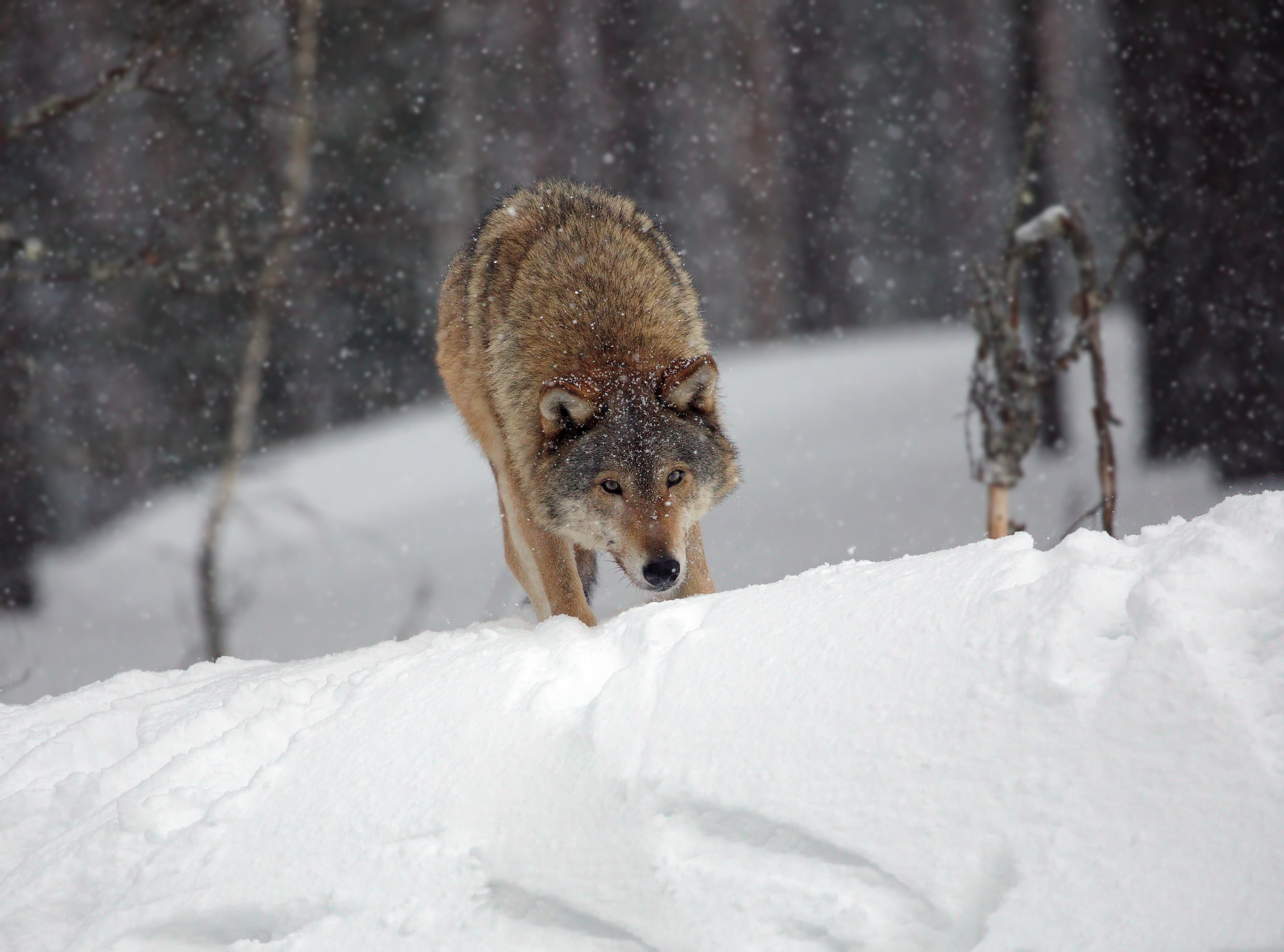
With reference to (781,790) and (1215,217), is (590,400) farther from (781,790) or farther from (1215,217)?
(1215,217)

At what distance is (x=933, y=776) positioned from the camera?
1.86 metres

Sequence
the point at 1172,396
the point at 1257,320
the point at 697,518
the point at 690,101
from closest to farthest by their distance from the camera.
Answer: the point at 697,518
the point at 1257,320
the point at 1172,396
the point at 690,101

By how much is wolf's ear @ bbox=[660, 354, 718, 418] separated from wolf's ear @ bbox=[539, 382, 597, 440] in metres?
0.29

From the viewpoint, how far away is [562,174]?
13242 mm

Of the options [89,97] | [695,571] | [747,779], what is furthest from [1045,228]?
[89,97]

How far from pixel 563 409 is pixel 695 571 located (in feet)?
2.81

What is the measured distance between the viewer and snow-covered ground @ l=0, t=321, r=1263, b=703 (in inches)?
388

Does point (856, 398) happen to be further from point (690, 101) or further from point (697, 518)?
point (697, 518)

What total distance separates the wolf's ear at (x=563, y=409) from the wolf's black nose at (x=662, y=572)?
654 millimetres

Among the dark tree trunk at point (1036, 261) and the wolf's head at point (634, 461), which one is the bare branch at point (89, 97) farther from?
the dark tree trunk at point (1036, 261)

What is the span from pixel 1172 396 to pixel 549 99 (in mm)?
9953

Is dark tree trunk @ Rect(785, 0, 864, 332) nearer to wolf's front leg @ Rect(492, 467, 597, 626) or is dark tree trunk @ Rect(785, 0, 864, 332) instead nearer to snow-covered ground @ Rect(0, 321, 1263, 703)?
snow-covered ground @ Rect(0, 321, 1263, 703)

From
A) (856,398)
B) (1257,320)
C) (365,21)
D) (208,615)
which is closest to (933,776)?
(1257,320)

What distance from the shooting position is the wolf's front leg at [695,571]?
13.5ft
